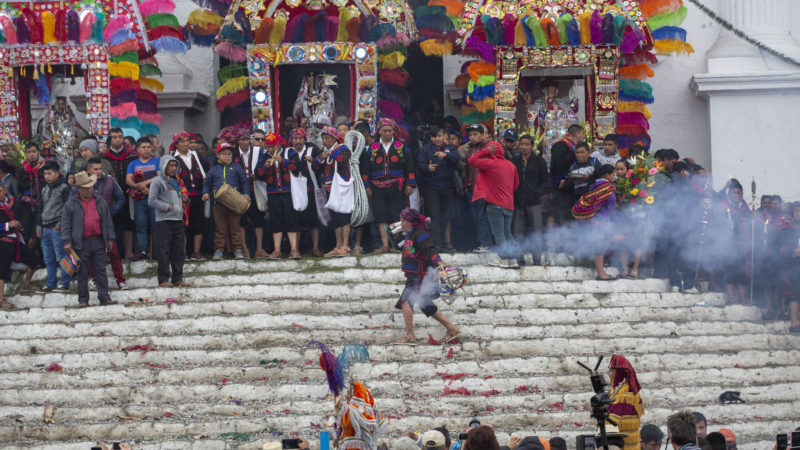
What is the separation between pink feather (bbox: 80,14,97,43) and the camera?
17094mm

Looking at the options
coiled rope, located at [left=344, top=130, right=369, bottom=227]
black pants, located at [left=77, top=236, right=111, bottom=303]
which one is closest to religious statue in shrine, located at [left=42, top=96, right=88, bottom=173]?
black pants, located at [left=77, top=236, right=111, bottom=303]

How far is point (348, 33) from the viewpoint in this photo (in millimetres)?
17781

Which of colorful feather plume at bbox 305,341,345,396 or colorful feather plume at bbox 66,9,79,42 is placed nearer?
colorful feather plume at bbox 305,341,345,396

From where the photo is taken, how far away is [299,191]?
603 inches

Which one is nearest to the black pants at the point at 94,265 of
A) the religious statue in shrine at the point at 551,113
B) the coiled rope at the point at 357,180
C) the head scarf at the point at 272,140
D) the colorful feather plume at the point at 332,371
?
the head scarf at the point at 272,140

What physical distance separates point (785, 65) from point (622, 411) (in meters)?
11.3

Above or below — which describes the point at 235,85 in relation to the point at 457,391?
above

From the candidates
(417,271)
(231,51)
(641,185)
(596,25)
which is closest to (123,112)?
(231,51)

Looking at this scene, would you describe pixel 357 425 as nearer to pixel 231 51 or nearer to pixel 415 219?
pixel 415 219

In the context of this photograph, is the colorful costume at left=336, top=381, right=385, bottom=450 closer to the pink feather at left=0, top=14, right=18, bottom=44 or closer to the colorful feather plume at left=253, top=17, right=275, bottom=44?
the colorful feather plume at left=253, top=17, right=275, bottom=44

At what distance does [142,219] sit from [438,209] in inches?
145

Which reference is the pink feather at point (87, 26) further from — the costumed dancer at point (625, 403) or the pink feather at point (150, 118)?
the costumed dancer at point (625, 403)

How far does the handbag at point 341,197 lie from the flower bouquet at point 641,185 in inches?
132

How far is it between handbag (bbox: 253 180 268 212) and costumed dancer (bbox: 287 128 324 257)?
466mm
